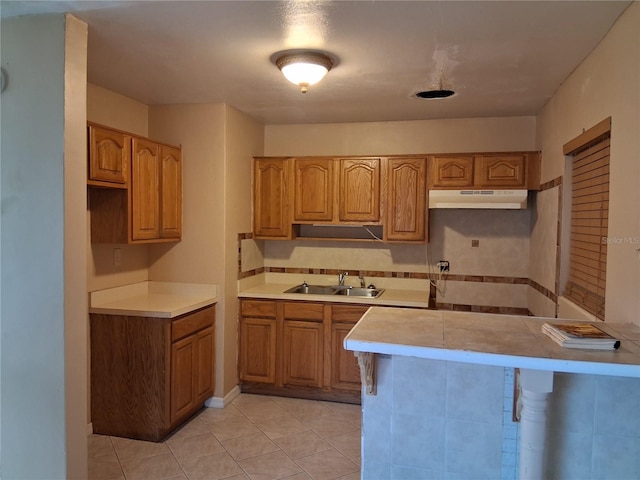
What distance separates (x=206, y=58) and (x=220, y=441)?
2.54 metres

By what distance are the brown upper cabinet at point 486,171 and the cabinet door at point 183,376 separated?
7.82ft

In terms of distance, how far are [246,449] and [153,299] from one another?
1350 millimetres

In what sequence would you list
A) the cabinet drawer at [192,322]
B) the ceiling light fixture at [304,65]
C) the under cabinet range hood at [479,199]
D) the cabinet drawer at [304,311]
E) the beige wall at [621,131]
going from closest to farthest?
the beige wall at [621,131]
the ceiling light fixture at [304,65]
the cabinet drawer at [192,322]
the under cabinet range hood at [479,199]
the cabinet drawer at [304,311]

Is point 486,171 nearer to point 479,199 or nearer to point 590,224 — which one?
point 479,199

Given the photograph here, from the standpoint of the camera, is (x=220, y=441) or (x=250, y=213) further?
(x=250, y=213)

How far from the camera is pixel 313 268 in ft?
15.0

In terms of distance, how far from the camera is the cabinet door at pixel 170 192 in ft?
11.6

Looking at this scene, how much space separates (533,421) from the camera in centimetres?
163

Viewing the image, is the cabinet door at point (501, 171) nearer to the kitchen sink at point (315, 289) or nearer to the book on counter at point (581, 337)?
the kitchen sink at point (315, 289)

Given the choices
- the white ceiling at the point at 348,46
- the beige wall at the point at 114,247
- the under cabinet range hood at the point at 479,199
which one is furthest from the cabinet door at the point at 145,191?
the under cabinet range hood at the point at 479,199

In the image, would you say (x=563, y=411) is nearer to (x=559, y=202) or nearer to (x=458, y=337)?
(x=458, y=337)

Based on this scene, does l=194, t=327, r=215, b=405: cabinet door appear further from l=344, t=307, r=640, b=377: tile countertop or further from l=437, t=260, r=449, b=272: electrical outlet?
l=437, t=260, r=449, b=272: electrical outlet

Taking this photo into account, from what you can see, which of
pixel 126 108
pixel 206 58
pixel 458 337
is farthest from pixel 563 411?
pixel 126 108

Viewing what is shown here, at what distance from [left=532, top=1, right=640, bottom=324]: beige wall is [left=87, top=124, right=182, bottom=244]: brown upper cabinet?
9.28ft
